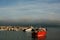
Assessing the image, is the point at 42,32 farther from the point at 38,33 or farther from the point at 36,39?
the point at 36,39

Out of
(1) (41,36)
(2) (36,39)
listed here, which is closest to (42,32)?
(1) (41,36)

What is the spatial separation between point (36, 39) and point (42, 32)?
25.3 feet

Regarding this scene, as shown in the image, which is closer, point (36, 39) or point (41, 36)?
point (36, 39)

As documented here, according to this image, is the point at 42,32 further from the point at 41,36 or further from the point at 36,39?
the point at 36,39

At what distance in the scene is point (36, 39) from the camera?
76.5 metres

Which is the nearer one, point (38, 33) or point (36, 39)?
point (36, 39)

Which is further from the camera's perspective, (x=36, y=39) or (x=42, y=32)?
(x=42, y=32)

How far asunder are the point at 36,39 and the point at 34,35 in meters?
6.77

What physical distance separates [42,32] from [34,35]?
3.26 metres

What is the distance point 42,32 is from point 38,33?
2.33m

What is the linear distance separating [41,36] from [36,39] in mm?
6015

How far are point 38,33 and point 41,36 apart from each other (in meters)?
1.64

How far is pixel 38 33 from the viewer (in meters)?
81.8
